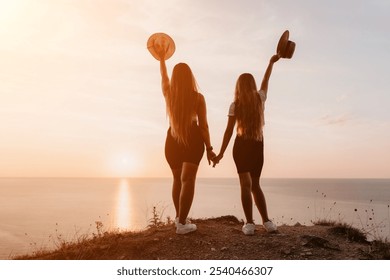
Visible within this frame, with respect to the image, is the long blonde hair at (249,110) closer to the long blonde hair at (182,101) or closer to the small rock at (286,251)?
the long blonde hair at (182,101)

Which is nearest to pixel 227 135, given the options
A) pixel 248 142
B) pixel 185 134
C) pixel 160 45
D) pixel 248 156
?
pixel 248 142

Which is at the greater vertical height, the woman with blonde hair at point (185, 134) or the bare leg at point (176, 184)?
the woman with blonde hair at point (185, 134)

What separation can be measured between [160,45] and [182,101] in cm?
129

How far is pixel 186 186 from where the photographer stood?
22.2 ft

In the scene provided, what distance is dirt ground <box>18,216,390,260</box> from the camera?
6.36m

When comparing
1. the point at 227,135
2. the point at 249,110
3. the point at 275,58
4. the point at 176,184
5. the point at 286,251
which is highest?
the point at 275,58

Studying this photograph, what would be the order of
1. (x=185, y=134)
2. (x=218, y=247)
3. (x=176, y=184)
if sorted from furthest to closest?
1. (x=176, y=184)
2. (x=185, y=134)
3. (x=218, y=247)

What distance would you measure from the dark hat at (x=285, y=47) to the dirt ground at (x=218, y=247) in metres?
3.09

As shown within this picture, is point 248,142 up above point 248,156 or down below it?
above

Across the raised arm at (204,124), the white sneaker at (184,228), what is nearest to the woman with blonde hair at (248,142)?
the raised arm at (204,124)

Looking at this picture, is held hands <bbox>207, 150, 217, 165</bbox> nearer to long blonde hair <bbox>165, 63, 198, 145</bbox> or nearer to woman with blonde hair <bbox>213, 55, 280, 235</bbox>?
woman with blonde hair <bbox>213, 55, 280, 235</bbox>

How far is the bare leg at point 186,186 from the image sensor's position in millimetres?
6770

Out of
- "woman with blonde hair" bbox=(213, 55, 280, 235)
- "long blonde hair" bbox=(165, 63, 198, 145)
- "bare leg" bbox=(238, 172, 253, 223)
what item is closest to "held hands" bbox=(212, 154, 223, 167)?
"woman with blonde hair" bbox=(213, 55, 280, 235)

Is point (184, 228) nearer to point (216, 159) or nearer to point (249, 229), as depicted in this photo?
point (249, 229)
